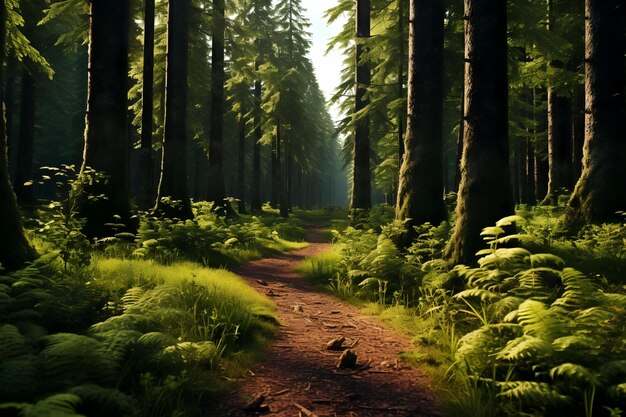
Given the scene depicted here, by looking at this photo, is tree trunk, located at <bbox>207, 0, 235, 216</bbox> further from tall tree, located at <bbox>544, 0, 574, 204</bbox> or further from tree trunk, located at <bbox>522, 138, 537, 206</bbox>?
tree trunk, located at <bbox>522, 138, 537, 206</bbox>

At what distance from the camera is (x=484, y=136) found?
5.71 metres

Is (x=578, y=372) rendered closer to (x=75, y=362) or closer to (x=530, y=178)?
(x=75, y=362)

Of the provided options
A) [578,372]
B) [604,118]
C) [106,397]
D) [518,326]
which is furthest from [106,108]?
[604,118]

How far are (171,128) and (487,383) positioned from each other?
12.2 metres

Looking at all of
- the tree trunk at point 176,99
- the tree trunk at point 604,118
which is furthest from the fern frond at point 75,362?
the tree trunk at point 176,99

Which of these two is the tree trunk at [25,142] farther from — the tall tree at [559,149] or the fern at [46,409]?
the tall tree at [559,149]

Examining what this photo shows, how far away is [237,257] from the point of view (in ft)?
34.1

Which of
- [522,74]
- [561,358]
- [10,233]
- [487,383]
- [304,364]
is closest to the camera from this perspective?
[561,358]

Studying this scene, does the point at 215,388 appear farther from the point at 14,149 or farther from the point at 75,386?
the point at 14,149

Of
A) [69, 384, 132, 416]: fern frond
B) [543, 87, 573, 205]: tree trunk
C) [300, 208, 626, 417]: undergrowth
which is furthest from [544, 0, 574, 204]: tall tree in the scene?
[69, 384, 132, 416]: fern frond

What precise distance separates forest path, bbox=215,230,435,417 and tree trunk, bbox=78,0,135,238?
184 inches

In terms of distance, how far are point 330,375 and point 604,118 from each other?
25.9ft

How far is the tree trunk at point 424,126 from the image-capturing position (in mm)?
8453

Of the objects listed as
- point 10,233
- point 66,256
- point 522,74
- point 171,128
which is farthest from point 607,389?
point 171,128
